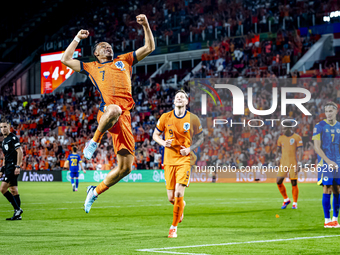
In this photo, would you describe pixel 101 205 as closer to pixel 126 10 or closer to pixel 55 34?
pixel 126 10

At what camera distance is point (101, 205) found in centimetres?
1691

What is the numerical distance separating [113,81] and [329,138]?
17.2 ft

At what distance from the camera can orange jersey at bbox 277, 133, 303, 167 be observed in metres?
15.6

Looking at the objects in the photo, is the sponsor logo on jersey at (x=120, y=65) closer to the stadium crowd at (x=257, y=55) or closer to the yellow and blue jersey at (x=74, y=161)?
the yellow and blue jersey at (x=74, y=161)

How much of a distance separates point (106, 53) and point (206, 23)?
3144 centimetres

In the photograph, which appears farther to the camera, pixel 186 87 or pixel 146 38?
pixel 186 87

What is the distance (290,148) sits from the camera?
51.2ft

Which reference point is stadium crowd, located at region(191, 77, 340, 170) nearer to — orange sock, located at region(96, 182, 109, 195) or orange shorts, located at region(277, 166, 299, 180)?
orange shorts, located at region(277, 166, 299, 180)

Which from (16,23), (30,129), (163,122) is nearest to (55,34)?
(16,23)

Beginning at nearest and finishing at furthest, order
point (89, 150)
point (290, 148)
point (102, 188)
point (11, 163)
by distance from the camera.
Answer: point (89, 150) < point (102, 188) < point (11, 163) < point (290, 148)

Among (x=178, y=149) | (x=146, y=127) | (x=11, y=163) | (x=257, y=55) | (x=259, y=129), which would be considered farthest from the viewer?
(x=146, y=127)

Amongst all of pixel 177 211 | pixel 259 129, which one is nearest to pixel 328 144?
pixel 177 211

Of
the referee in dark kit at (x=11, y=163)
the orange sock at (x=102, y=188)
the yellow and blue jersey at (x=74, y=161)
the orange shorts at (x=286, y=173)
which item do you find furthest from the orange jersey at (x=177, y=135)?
the yellow and blue jersey at (x=74, y=161)

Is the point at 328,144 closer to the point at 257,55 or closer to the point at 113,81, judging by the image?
the point at 113,81
